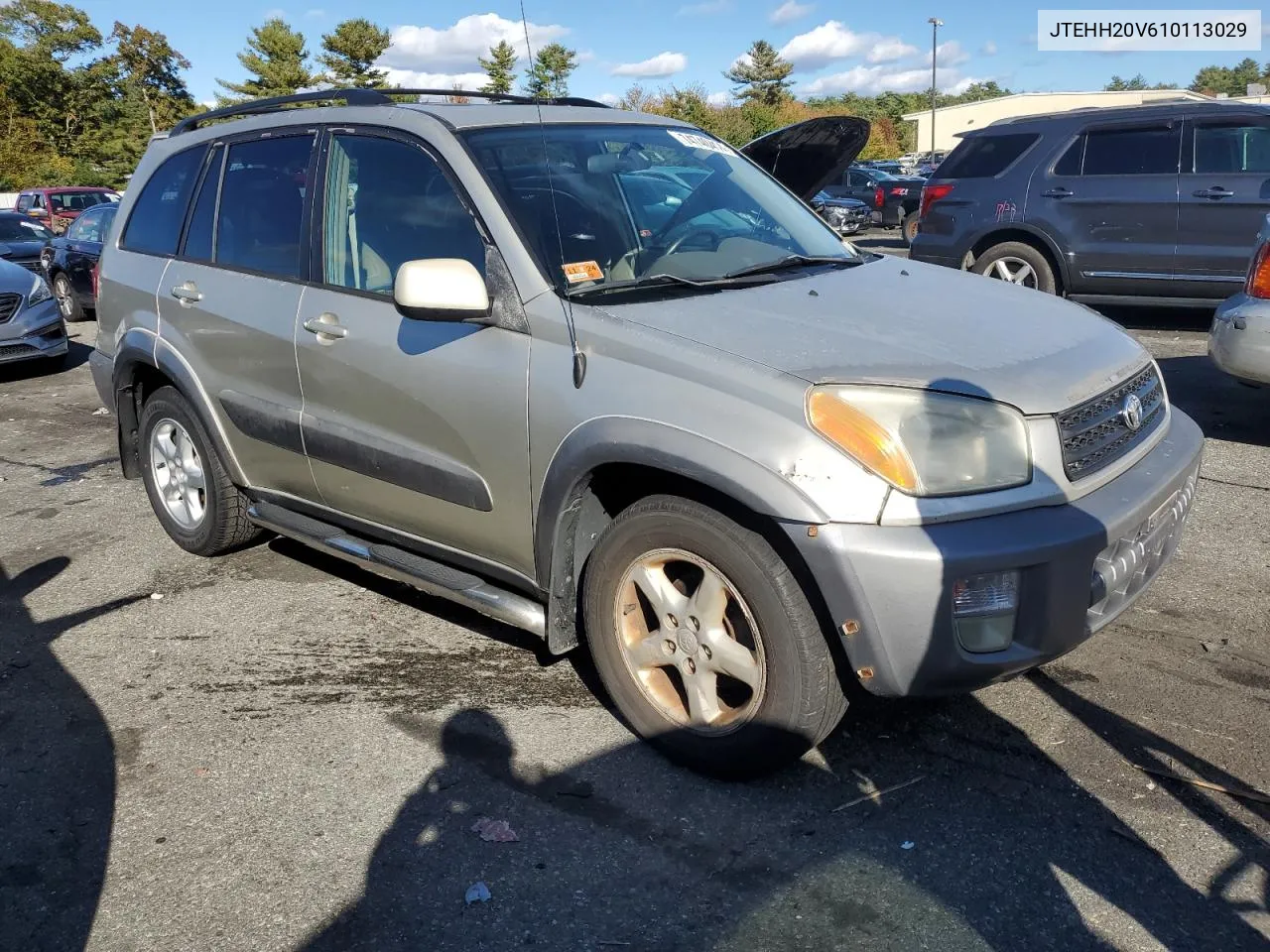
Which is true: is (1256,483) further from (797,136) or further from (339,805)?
(339,805)

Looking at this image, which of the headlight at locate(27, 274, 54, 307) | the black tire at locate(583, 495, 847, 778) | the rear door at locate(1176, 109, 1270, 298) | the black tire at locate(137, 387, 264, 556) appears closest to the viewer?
the black tire at locate(583, 495, 847, 778)

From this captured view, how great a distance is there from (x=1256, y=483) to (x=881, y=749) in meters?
3.30

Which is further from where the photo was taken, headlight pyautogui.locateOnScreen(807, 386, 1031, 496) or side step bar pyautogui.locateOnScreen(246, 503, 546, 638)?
side step bar pyautogui.locateOnScreen(246, 503, 546, 638)

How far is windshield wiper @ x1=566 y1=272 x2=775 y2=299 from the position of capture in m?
3.27

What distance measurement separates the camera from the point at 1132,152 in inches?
361

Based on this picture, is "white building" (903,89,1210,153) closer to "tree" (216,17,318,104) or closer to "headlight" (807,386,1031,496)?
"tree" (216,17,318,104)

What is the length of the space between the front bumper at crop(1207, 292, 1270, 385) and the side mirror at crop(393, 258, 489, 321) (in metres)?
4.10

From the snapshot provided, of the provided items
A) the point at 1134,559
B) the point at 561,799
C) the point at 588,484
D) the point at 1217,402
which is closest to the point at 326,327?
the point at 588,484

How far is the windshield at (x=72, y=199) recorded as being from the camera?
2249cm

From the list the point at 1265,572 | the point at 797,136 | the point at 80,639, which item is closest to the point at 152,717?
the point at 80,639

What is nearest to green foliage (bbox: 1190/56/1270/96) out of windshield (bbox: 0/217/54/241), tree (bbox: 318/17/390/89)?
tree (bbox: 318/17/390/89)

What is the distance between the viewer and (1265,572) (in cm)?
434

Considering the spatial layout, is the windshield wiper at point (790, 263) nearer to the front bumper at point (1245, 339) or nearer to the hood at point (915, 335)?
the hood at point (915, 335)

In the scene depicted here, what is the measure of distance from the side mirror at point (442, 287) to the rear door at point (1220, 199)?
24.5ft
